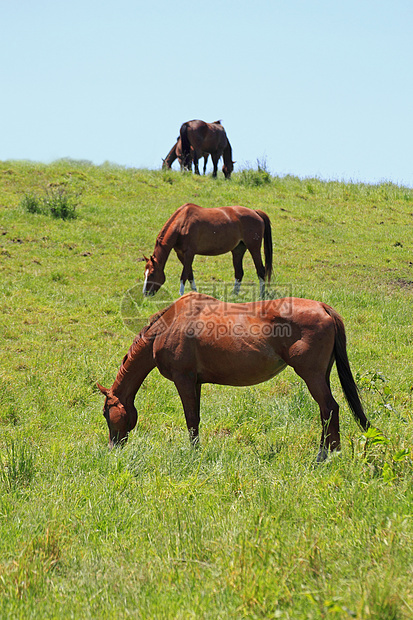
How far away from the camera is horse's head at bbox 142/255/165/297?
1102 centimetres

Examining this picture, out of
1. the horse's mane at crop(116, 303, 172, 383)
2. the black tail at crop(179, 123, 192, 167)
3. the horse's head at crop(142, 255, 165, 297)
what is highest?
the black tail at crop(179, 123, 192, 167)

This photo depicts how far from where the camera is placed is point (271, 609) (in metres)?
2.67

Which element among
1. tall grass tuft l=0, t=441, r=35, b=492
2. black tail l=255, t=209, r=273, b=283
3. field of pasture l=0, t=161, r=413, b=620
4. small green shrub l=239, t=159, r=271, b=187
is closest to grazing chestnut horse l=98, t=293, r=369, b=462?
field of pasture l=0, t=161, r=413, b=620

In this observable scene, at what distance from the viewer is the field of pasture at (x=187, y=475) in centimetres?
285

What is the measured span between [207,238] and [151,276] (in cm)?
153

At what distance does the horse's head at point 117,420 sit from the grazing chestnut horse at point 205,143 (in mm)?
17865

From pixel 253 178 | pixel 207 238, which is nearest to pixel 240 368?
pixel 207 238

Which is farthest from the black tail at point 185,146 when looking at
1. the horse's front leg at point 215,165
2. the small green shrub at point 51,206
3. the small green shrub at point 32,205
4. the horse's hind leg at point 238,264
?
the horse's hind leg at point 238,264

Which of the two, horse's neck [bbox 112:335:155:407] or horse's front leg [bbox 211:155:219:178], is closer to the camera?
horse's neck [bbox 112:335:155:407]

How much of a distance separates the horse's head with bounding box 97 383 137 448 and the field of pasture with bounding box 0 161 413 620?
0.45ft

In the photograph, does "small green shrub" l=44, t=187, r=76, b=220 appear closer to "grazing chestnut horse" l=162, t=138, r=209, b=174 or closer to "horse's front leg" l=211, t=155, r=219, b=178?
"grazing chestnut horse" l=162, t=138, r=209, b=174

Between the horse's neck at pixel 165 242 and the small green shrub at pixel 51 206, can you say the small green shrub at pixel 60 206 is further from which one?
the horse's neck at pixel 165 242

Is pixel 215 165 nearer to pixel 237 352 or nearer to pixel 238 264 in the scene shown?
pixel 238 264

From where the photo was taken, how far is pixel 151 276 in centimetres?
1105
